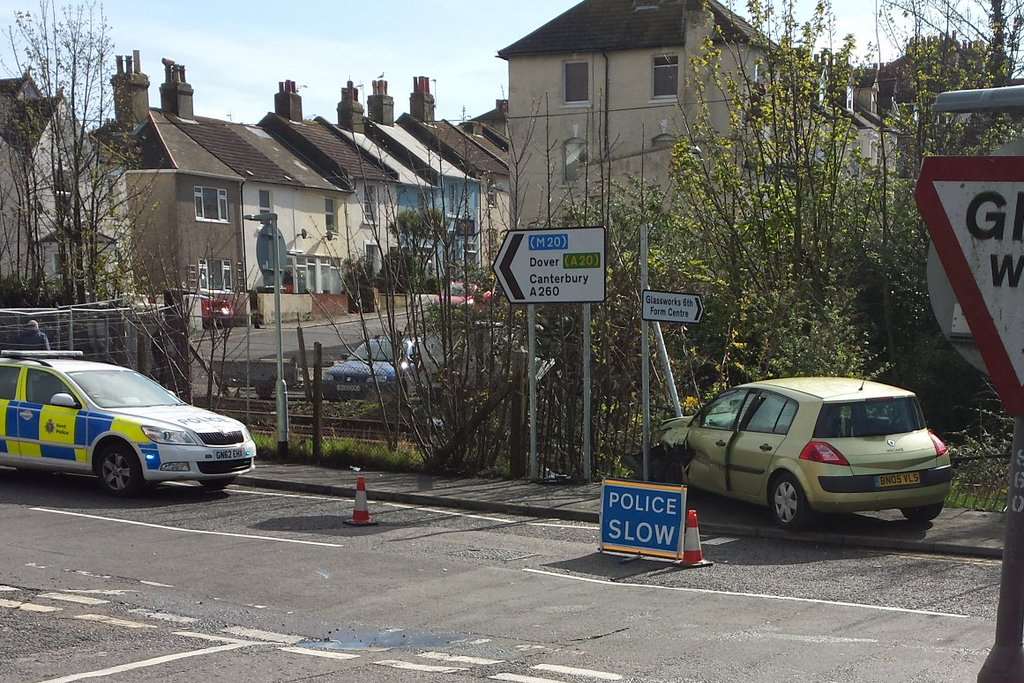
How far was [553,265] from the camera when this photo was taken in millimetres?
15688

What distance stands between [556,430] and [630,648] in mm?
9210

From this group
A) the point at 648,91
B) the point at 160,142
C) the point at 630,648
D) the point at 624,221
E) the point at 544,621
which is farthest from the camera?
the point at 160,142

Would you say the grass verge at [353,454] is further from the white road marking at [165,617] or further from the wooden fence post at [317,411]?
the white road marking at [165,617]

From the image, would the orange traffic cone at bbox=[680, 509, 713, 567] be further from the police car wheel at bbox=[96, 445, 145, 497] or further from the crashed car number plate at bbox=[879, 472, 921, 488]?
the police car wheel at bbox=[96, 445, 145, 497]

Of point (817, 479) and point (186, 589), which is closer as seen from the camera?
point (186, 589)

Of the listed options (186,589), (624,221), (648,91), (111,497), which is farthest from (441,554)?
(648,91)

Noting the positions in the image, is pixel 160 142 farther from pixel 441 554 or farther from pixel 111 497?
pixel 441 554

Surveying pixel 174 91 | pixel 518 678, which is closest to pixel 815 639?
pixel 518 678

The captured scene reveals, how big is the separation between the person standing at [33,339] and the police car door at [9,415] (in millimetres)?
4653

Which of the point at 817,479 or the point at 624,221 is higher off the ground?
the point at 624,221

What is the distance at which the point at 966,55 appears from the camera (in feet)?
67.5

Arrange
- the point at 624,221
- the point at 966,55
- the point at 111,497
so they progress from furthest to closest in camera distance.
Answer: the point at 966,55 → the point at 624,221 → the point at 111,497

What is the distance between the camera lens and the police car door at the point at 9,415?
613 inches

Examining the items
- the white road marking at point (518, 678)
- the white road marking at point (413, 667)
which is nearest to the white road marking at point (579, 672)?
the white road marking at point (518, 678)
